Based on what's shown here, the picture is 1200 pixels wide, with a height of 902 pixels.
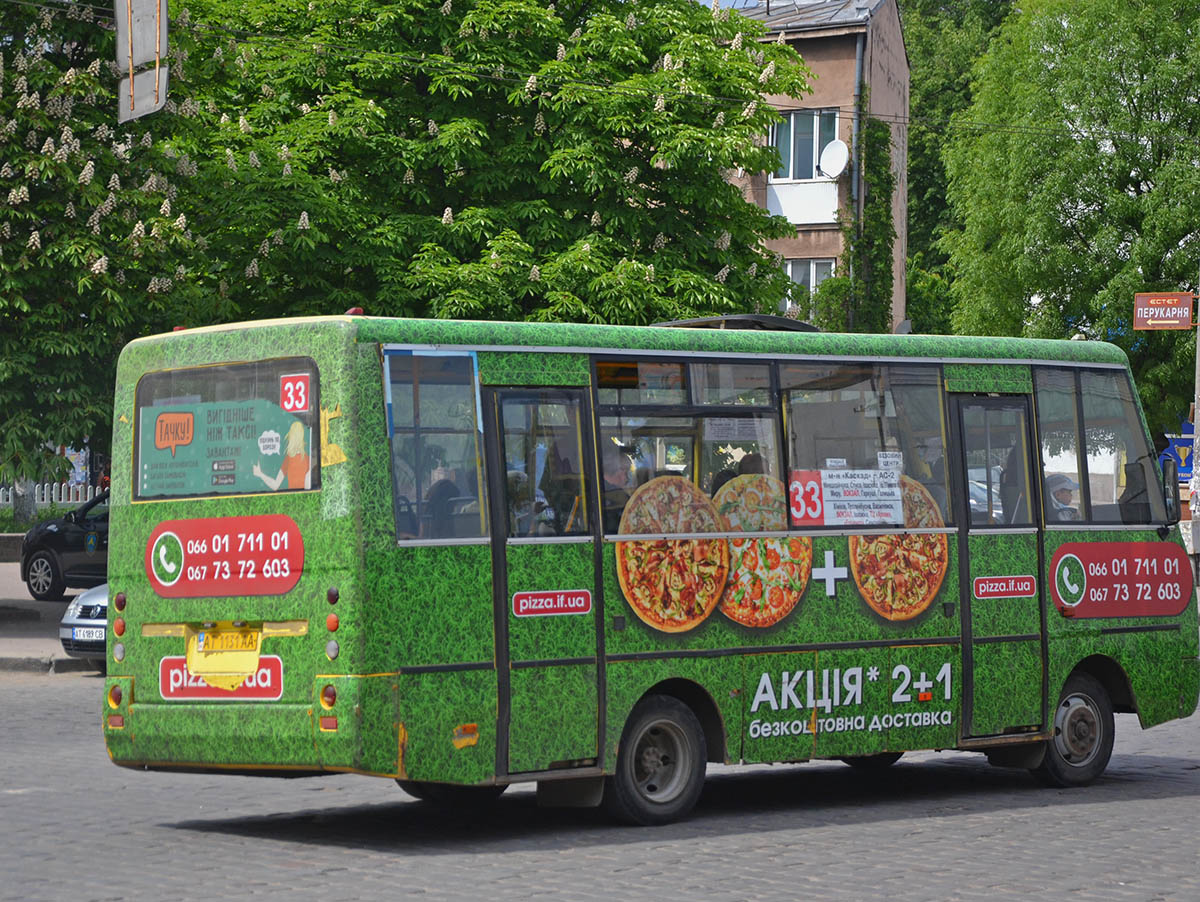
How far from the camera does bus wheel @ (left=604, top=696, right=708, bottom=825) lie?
10789 mm

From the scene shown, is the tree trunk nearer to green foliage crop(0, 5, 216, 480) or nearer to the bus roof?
green foliage crop(0, 5, 216, 480)

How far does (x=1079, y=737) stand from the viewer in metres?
13.2

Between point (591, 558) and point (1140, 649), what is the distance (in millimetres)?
4797

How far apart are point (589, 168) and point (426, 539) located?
19.8 metres

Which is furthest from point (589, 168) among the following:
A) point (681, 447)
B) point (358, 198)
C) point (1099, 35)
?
point (1099, 35)

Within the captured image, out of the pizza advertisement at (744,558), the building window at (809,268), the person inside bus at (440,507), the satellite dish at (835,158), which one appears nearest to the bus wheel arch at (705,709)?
the pizza advertisement at (744,558)

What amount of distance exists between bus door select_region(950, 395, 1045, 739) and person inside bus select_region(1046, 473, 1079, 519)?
146mm

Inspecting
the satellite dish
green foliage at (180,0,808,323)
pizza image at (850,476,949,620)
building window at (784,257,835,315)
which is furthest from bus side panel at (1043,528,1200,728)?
building window at (784,257,835,315)

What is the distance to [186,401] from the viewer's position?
34.9 feet

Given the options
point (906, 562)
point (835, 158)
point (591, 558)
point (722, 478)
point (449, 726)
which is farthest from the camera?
point (835, 158)

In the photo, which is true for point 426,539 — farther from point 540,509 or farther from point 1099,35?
point 1099,35

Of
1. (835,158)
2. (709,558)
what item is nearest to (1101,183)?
(835,158)

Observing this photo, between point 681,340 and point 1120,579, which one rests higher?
point 681,340

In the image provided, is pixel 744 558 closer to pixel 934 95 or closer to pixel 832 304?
pixel 832 304
